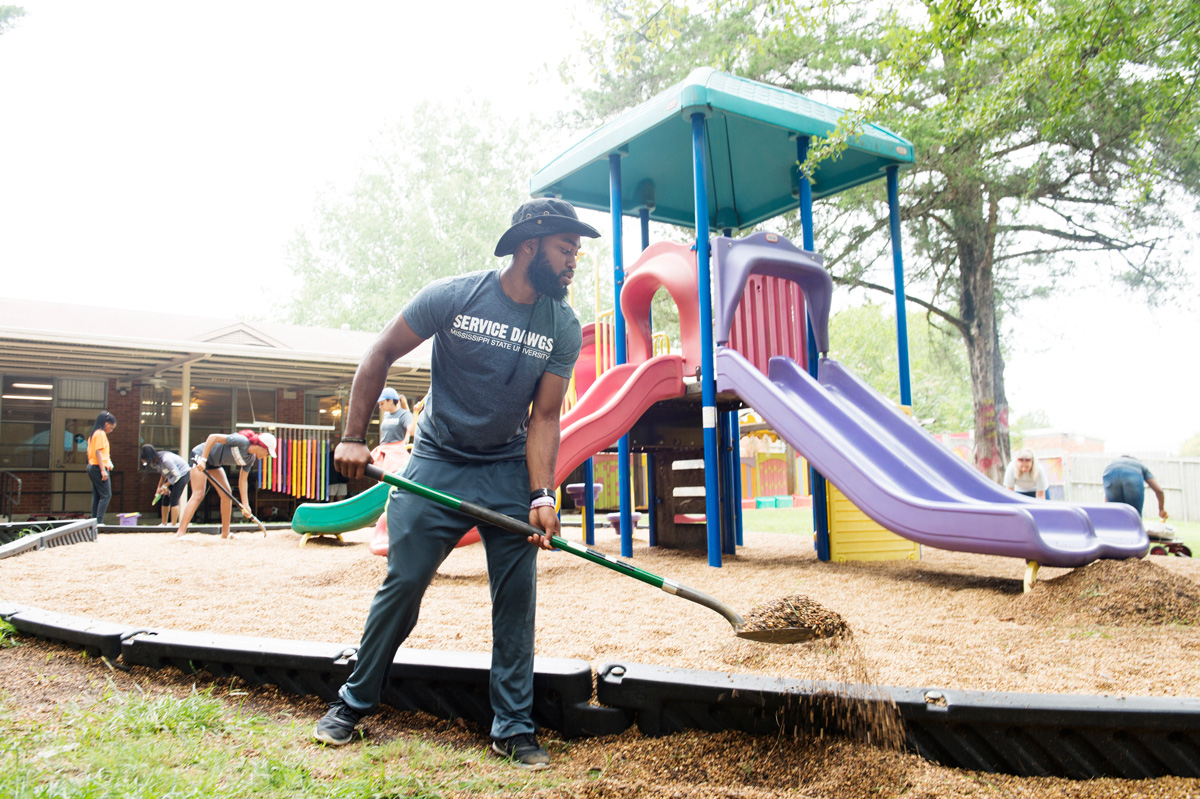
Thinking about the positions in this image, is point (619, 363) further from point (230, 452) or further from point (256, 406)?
point (256, 406)

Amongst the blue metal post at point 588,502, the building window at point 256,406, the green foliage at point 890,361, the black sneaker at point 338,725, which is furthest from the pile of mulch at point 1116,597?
the green foliage at point 890,361

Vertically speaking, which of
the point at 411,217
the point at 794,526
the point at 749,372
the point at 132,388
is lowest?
the point at 794,526

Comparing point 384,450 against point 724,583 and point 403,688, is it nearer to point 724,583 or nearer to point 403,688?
point 724,583

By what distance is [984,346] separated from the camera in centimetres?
1238

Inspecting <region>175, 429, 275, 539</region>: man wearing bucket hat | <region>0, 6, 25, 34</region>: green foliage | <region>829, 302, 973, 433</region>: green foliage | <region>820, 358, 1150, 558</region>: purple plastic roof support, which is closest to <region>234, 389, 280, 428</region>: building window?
<region>0, 6, 25, 34</region>: green foliage

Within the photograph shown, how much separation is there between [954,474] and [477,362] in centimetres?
456

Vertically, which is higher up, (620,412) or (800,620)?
(620,412)

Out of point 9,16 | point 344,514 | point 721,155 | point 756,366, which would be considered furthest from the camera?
point 9,16

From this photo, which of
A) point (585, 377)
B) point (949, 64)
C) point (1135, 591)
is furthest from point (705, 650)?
point (949, 64)

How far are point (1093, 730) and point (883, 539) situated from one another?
511 centimetres

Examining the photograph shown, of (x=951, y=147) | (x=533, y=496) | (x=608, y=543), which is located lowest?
(x=608, y=543)

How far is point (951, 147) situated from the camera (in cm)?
1085

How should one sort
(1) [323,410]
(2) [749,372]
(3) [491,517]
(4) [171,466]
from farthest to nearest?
1. (1) [323,410]
2. (4) [171,466]
3. (2) [749,372]
4. (3) [491,517]

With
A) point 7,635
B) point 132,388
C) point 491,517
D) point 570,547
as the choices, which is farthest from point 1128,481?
point 132,388
